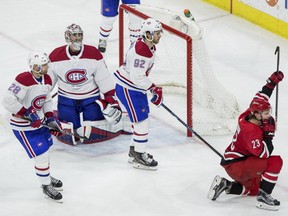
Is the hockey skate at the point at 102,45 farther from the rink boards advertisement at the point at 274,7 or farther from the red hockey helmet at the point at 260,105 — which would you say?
the red hockey helmet at the point at 260,105

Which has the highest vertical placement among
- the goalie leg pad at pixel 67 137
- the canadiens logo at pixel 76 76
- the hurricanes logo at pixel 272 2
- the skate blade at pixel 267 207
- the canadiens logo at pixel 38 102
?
the canadiens logo at pixel 38 102

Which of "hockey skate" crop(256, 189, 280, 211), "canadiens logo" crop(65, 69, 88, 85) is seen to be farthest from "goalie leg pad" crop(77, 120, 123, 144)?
"hockey skate" crop(256, 189, 280, 211)

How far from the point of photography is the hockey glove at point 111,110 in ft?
20.8

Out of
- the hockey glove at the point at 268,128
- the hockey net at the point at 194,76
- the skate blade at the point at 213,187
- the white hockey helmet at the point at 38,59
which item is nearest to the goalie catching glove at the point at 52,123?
the white hockey helmet at the point at 38,59

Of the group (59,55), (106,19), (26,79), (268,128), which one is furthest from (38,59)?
(106,19)

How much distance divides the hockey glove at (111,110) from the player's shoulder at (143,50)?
584 mm

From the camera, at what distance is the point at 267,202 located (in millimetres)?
5516

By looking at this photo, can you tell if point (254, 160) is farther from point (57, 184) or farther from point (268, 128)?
point (57, 184)

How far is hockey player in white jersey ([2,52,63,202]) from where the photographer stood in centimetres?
550

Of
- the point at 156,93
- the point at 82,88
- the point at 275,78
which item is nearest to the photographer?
the point at 275,78

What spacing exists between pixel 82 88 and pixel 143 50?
67 centimetres

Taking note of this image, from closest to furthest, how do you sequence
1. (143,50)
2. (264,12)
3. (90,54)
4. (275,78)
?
(275,78) → (143,50) → (90,54) → (264,12)

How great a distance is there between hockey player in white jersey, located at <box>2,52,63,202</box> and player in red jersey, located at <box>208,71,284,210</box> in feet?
3.41

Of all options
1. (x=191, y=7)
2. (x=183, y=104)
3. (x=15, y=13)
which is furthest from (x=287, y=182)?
(x=15, y=13)
